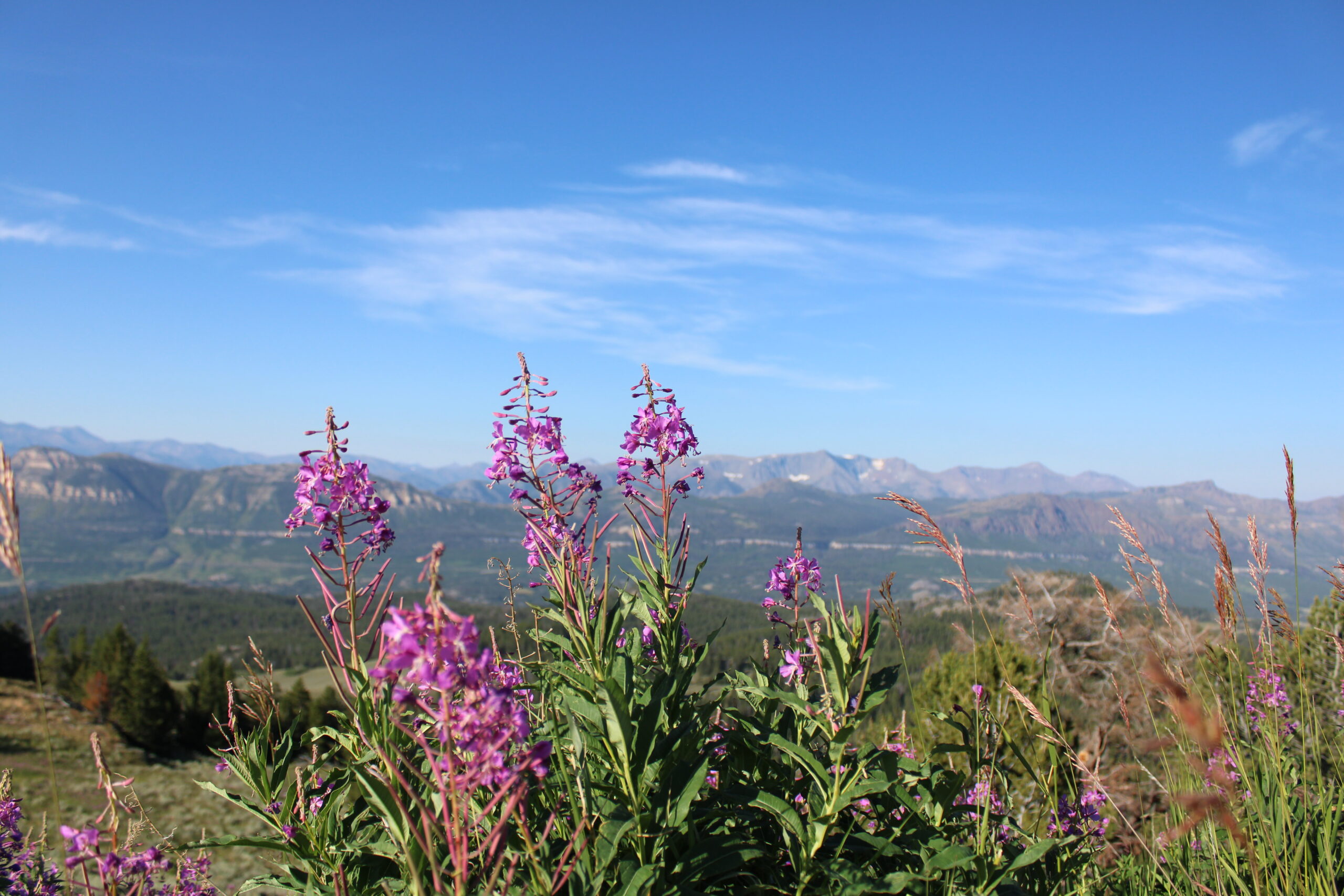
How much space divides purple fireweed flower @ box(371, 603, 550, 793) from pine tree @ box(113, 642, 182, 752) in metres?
88.4

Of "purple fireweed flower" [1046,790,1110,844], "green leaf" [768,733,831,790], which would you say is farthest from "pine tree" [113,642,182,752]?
"green leaf" [768,733,831,790]

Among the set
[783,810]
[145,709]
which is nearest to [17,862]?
[783,810]

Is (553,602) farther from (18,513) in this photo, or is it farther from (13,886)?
(13,886)

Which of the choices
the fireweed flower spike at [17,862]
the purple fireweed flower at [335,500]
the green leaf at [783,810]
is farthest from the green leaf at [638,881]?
the fireweed flower spike at [17,862]

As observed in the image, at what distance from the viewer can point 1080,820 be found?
4.33 m

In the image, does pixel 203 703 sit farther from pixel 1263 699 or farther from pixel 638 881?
pixel 1263 699

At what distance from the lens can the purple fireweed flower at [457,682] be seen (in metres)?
1.93

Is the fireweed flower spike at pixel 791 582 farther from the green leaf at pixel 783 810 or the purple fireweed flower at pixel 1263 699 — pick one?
the purple fireweed flower at pixel 1263 699

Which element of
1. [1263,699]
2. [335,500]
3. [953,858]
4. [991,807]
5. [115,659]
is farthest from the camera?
[115,659]

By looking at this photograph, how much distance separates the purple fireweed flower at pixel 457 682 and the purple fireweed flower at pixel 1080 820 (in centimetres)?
313

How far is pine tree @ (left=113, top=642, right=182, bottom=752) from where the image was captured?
71.1 meters

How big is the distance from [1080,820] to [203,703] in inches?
3857

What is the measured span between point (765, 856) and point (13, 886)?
408cm

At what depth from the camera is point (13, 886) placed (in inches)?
155
